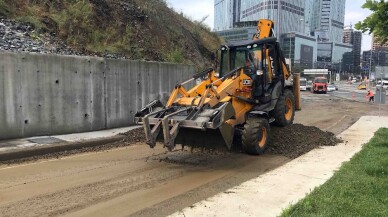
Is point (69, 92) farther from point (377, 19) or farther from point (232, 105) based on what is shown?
point (377, 19)

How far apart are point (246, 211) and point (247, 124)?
423cm

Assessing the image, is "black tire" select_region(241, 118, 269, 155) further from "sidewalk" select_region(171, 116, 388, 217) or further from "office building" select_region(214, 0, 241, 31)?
"office building" select_region(214, 0, 241, 31)

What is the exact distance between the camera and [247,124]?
10070 mm

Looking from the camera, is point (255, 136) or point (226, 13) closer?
point (255, 136)

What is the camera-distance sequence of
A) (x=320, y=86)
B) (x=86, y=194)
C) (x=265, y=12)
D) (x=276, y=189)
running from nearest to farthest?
1. (x=86, y=194)
2. (x=276, y=189)
3. (x=265, y=12)
4. (x=320, y=86)

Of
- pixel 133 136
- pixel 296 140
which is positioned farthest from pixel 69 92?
pixel 296 140

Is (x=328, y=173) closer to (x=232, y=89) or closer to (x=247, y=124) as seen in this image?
(x=247, y=124)

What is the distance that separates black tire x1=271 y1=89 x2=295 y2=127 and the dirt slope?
8465mm

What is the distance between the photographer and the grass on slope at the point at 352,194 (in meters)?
5.69

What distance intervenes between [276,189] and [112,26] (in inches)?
590

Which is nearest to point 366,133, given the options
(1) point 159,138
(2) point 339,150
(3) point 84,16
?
(2) point 339,150

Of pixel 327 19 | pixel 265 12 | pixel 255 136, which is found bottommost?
pixel 255 136

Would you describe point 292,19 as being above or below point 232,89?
above

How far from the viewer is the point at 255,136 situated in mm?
9992
